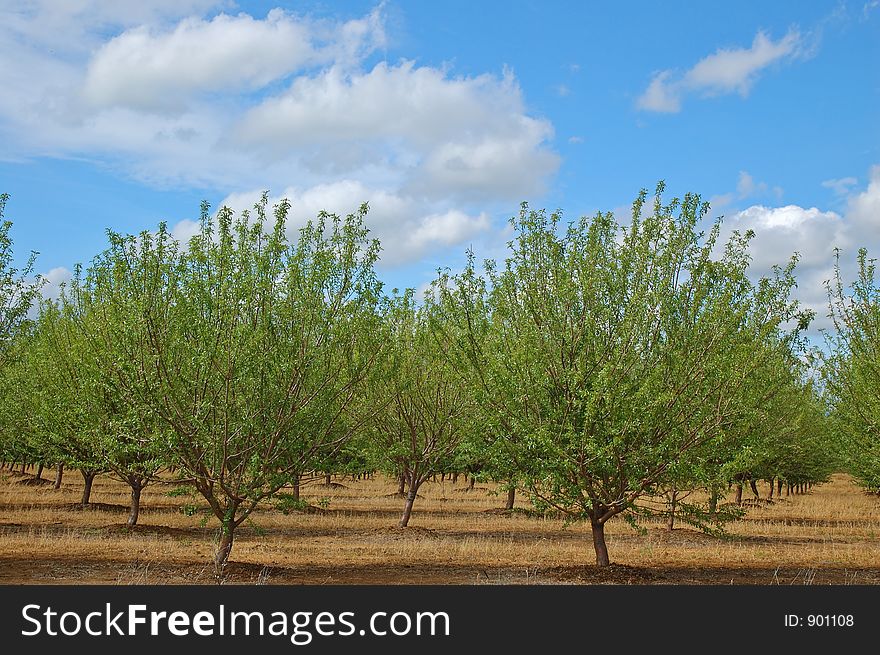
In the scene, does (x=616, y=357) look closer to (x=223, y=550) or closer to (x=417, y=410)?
(x=223, y=550)

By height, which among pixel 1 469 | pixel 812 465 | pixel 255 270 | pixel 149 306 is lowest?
pixel 1 469

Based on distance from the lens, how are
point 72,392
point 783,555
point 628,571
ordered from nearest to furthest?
point 628,571
point 783,555
point 72,392

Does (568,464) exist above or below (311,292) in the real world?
below

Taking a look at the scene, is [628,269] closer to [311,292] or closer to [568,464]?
[568,464]

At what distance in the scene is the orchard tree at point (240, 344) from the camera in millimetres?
13836

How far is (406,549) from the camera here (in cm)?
2108

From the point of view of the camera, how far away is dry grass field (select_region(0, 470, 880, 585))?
1614cm

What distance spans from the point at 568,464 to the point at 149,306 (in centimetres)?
819

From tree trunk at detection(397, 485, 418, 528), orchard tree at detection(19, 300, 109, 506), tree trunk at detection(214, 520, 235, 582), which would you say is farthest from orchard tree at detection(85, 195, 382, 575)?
tree trunk at detection(397, 485, 418, 528)

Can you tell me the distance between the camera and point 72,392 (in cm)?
2345

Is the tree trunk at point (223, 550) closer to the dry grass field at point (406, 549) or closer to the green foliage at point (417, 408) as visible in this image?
the dry grass field at point (406, 549)

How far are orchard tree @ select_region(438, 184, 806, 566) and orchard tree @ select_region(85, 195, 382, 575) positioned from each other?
3116 mm

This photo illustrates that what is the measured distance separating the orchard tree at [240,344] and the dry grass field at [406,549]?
121 cm

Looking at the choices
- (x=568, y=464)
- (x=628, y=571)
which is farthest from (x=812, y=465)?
(x=568, y=464)
